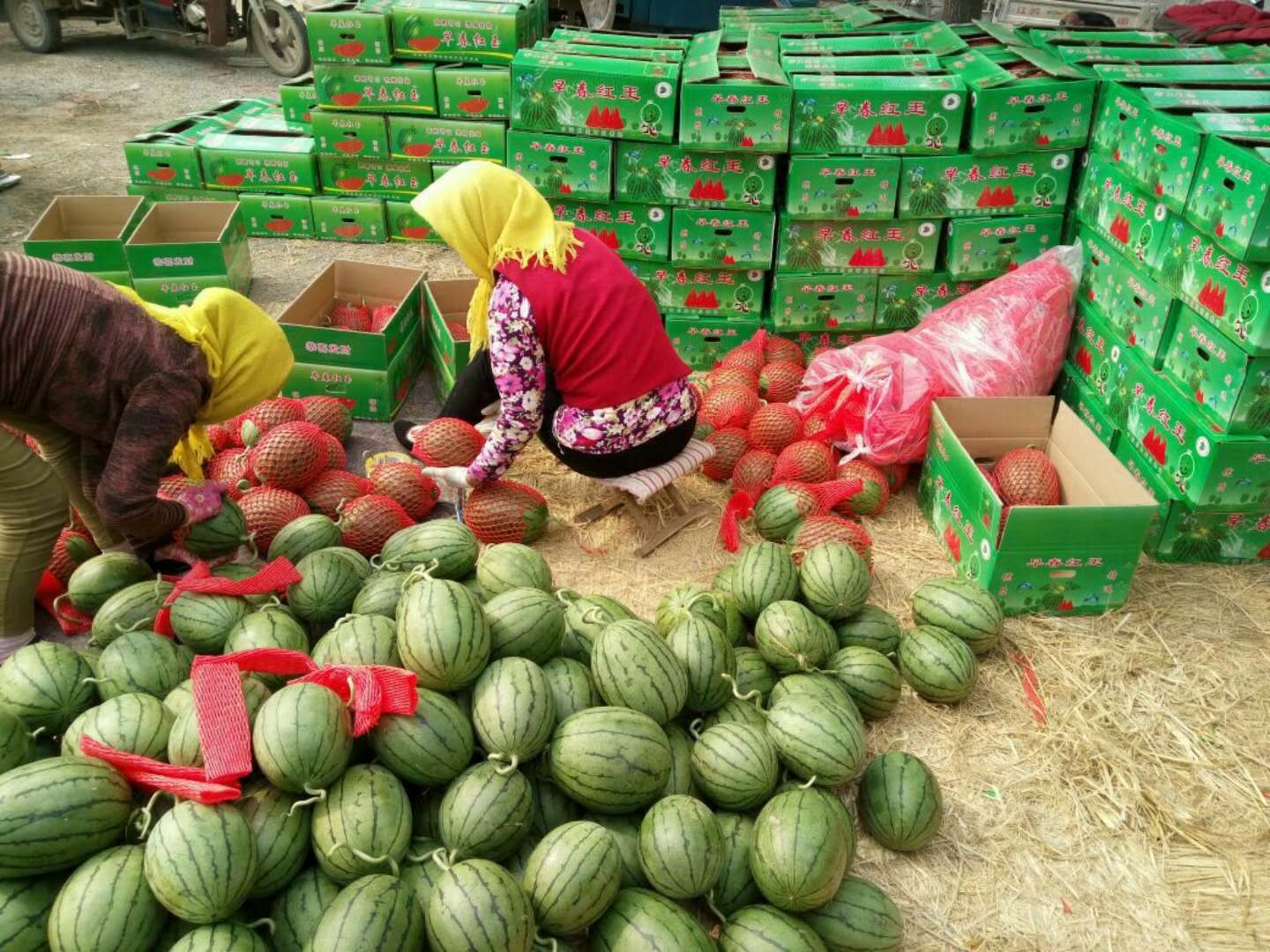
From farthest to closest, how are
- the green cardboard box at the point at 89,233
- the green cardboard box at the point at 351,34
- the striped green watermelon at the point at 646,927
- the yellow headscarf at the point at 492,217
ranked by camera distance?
the green cardboard box at the point at 351,34 → the green cardboard box at the point at 89,233 → the yellow headscarf at the point at 492,217 → the striped green watermelon at the point at 646,927

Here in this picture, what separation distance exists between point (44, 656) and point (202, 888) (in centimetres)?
107

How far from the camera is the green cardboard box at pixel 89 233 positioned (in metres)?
5.71

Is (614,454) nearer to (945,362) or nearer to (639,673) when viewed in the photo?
(639,673)

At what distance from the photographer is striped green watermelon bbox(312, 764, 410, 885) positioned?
7.41ft

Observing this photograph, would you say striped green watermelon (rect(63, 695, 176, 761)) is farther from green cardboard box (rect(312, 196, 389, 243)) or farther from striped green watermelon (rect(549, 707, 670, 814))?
green cardboard box (rect(312, 196, 389, 243))

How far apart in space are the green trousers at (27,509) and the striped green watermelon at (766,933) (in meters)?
2.80

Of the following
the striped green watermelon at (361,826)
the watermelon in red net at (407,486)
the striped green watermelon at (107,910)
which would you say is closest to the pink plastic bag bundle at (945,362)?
the watermelon in red net at (407,486)

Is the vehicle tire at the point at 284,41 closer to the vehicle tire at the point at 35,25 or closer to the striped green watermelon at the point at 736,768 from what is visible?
the vehicle tire at the point at 35,25

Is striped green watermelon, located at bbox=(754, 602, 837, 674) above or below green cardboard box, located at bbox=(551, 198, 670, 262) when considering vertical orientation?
below

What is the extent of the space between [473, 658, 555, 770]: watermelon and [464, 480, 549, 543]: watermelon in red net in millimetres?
1603

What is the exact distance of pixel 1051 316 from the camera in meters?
5.00

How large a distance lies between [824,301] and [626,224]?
1214mm

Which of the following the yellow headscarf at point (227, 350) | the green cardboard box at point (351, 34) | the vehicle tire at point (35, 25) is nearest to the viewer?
the yellow headscarf at point (227, 350)

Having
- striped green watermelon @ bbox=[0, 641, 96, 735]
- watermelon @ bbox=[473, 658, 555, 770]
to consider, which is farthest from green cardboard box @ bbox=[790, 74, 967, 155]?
striped green watermelon @ bbox=[0, 641, 96, 735]
